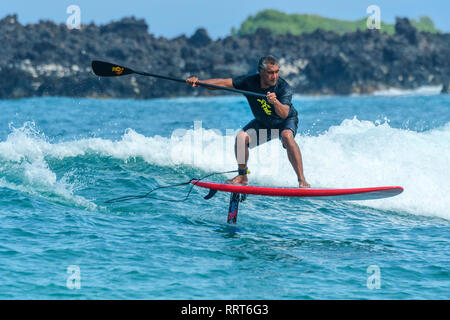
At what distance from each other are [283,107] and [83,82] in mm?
61835

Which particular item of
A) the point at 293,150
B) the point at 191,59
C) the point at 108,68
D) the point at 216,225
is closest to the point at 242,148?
the point at 293,150

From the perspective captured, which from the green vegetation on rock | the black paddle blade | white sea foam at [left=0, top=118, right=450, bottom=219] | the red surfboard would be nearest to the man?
the red surfboard

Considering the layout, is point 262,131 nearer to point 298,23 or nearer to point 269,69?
point 269,69

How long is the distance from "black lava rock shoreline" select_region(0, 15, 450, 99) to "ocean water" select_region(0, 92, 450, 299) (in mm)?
45703

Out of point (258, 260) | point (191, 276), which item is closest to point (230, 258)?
point (258, 260)

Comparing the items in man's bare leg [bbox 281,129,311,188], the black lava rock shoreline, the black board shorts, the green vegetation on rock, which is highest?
the green vegetation on rock

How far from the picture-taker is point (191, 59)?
7562 centimetres

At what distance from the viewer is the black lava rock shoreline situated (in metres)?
62.2

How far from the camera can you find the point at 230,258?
7105 mm

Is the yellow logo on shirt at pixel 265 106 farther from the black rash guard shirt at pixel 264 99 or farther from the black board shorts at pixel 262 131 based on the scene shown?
the black board shorts at pixel 262 131

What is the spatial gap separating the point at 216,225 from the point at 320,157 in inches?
200

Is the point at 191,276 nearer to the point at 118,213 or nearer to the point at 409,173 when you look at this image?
the point at 118,213

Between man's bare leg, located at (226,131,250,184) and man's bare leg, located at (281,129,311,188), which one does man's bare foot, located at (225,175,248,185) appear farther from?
man's bare leg, located at (281,129,311,188)

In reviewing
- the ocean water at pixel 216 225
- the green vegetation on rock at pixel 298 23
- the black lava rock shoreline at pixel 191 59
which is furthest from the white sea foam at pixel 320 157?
the green vegetation on rock at pixel 298 23
